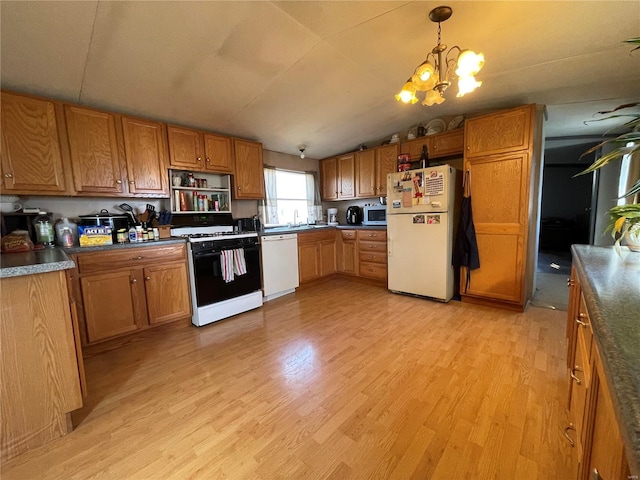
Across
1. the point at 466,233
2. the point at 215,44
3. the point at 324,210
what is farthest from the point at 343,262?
the point at 215,44

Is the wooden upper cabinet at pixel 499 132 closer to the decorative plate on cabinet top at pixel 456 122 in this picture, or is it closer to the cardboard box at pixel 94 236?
the decorative plate on cabinet top at pixel 456 122

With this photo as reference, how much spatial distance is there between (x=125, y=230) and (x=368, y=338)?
2518 mm

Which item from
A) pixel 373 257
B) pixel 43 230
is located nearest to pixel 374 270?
pixel 373 257

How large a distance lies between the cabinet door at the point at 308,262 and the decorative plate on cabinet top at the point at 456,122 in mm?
2374

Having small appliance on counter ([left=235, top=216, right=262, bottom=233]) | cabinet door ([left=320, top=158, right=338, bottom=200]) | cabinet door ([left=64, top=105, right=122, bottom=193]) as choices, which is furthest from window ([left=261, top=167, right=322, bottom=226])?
cabinet door ([left=64, top=105, right=122, bottom=193])

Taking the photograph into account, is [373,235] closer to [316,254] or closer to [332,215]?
[316,254]

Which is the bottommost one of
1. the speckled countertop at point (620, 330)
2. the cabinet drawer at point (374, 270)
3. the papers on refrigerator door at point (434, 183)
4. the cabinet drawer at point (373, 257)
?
the cabinet drawer at point (374, 270)

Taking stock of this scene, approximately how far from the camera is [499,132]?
8.68 ft

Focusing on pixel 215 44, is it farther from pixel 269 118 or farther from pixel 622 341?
pixel 622 341

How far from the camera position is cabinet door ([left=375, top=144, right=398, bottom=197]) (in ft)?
12.1

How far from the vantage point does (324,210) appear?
492cm

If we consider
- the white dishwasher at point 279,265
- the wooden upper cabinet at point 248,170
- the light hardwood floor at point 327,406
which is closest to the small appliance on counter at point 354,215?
the white dishwasher at point 279,265

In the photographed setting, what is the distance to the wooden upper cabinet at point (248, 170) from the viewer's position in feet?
10.9

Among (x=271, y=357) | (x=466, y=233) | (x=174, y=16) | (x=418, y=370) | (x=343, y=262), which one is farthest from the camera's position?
(x=343, y=262)
